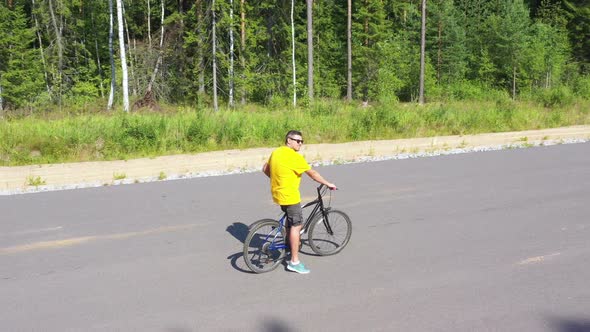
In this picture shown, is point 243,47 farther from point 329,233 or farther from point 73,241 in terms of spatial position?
point 329,233

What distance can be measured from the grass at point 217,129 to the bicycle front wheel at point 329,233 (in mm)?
8996

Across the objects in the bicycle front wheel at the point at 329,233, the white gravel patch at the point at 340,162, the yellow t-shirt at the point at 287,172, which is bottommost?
the white gravel patch at the point at 340,162

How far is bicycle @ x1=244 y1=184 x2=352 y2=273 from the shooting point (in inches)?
235

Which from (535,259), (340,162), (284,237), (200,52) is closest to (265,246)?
(284,237)

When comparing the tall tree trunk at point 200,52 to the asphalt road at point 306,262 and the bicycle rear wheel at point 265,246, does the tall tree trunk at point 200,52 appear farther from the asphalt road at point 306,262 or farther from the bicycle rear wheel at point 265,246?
the bicycle rear wheel at point 265,246

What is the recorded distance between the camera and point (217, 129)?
1669cm

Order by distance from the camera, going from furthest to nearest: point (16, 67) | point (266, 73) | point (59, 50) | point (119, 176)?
point (266, 73), point (59, 50), point (16, 67), point (119, 176)

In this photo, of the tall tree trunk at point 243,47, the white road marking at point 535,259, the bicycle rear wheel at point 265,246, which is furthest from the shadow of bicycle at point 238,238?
the tall tree trunk at point 243,47

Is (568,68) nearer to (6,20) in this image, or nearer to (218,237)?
(6,20)

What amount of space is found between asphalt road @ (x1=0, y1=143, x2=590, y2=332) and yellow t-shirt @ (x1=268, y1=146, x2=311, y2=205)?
905 millimetres

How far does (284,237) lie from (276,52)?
37104mm

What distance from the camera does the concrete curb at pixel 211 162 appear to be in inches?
460

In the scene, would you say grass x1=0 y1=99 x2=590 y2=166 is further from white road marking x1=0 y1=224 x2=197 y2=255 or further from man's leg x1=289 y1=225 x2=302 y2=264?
man's leg x1=289 y1=225 x2=302 y2=264

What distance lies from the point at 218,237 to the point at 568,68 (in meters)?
48.0
